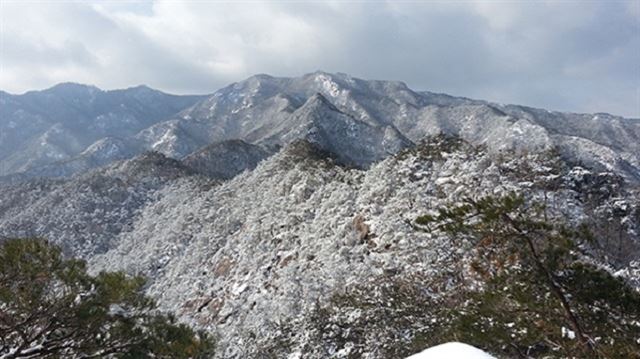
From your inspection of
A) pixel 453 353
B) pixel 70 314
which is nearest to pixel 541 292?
pixel 453 353

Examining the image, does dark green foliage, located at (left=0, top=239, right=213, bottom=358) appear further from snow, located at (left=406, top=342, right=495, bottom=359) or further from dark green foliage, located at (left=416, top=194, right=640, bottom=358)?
snow, located at (left=406, top=342, right=495, bottom=359)

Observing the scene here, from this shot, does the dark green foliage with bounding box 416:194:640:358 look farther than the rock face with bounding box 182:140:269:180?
No

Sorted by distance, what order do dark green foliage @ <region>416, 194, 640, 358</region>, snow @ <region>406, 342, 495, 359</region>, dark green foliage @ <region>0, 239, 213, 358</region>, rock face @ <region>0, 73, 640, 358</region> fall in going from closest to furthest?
snow @ <region>406, 342, 495, 359</region> < dark green foliage @ <region>0, 239, 213, 358</region> < dark green foliage @ <region>416, 194, 640, 358</region> < rock face @ <region>0, 73, 640, 358</region>

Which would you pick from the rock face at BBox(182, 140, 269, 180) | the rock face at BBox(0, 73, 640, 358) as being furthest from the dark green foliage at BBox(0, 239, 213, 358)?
the rock face at BBox(182, 140, 269, 180)

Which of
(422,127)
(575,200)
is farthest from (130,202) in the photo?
(422,127)

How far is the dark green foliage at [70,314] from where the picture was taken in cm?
984

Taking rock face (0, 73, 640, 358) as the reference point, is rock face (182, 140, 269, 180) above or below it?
above

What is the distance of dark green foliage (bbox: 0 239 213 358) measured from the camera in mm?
9844

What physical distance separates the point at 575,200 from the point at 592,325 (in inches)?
449

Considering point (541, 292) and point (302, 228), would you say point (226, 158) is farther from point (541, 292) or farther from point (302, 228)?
point (541, 292)

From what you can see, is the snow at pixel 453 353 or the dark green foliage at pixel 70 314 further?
the dark green foliage at pixel 70 314

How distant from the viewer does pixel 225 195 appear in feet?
118

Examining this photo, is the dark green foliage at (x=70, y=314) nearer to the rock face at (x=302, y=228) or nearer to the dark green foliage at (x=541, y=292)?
the rock face at (x=302, y=228)

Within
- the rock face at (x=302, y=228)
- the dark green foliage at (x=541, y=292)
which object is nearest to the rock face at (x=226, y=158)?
the rock face at (x=302, y=228)
